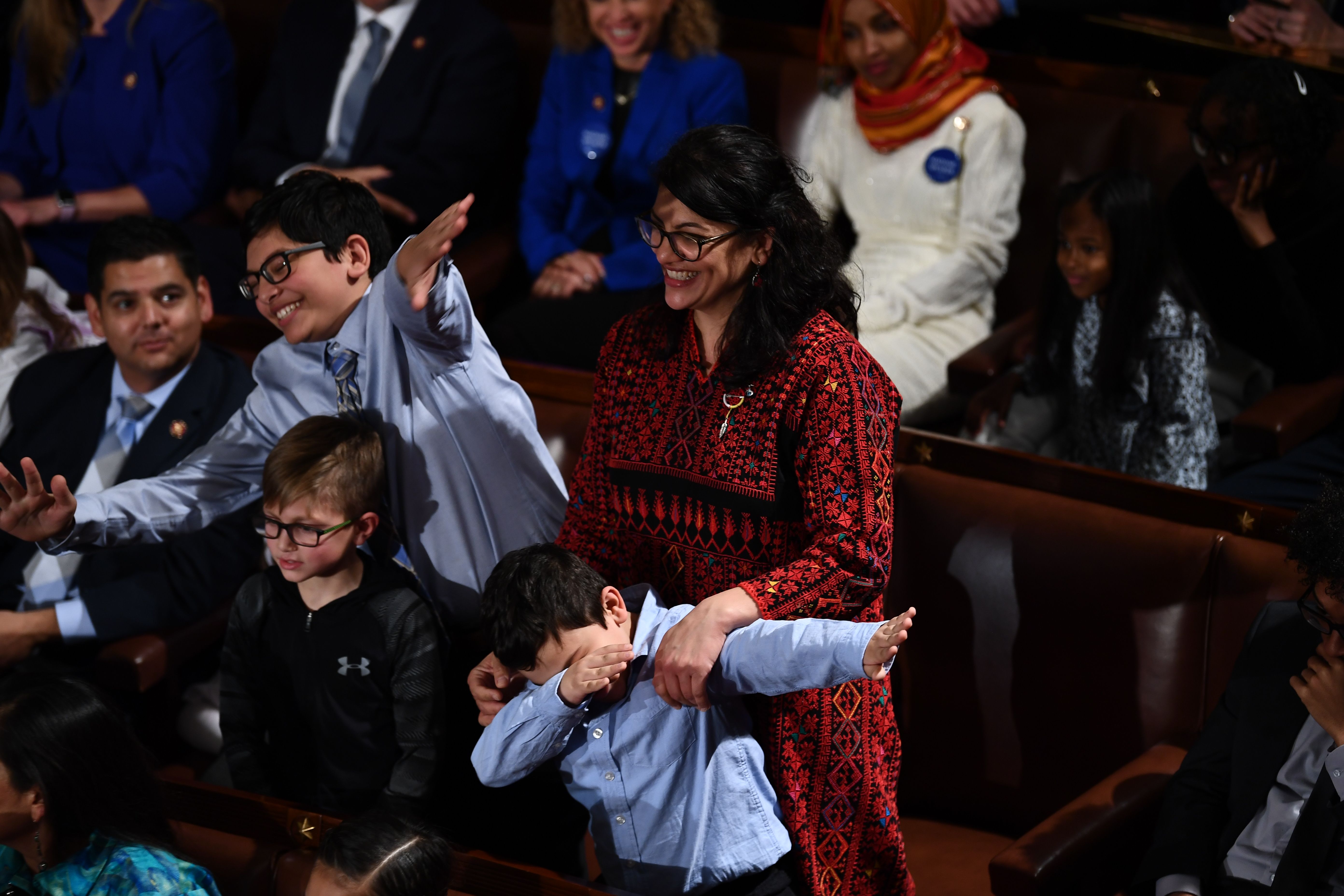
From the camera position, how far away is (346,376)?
5.76 feet

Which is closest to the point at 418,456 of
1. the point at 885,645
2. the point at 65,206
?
the point at 885,645

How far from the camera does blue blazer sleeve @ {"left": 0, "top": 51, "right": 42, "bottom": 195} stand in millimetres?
3217

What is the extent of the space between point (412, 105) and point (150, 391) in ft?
3.60

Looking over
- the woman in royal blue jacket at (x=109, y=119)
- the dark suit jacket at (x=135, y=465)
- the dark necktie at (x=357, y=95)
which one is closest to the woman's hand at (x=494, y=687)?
the dark suit jacket at (x=135, y=465)

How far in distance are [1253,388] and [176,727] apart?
1956 millimetres

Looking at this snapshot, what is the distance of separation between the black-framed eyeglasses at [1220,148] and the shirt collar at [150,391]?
177 centimetres

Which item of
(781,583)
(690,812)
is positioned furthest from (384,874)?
(781,583)

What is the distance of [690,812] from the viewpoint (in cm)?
152

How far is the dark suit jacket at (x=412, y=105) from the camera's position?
2.97 m

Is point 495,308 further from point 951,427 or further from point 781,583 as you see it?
point 781,583

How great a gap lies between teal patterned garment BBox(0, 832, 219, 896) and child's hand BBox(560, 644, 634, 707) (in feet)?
1.55

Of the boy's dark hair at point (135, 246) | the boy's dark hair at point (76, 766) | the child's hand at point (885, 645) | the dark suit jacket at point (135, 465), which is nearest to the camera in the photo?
the child's hand at point (885, 645)

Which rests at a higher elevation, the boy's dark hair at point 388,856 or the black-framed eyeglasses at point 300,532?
the black-framed eyeglasses at point 300,532

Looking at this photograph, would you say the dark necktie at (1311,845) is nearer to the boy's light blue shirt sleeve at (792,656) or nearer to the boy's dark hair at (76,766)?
the boy's light blue shirt sleeve at (792,656)
